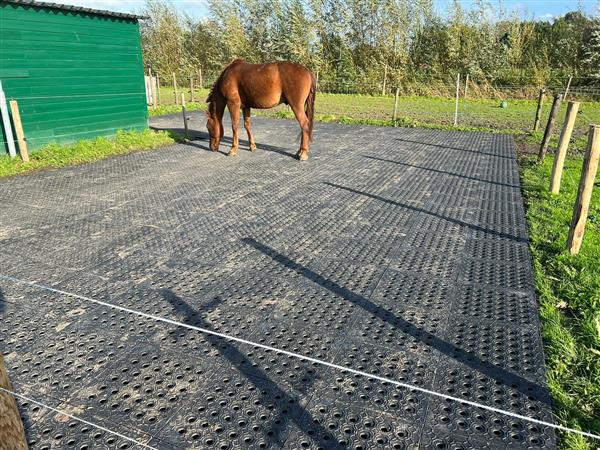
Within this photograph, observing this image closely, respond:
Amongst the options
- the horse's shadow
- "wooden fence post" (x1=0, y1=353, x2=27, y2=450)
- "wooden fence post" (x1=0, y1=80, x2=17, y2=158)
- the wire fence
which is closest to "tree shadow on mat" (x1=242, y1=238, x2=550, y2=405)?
"wooden fence post" (x1=0, y1=353, x2=27, y2=450)

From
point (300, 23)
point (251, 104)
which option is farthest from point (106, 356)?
point (300, 23)

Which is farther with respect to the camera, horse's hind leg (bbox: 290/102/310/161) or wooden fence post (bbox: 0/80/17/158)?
horse's hind leg (bbox: 290/102/310/161)

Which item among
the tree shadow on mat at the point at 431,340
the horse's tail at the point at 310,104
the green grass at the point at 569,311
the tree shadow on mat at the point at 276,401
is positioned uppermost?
the horse's tail at the point at 310,104

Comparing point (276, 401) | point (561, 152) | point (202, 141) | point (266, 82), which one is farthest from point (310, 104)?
point (276, 401)

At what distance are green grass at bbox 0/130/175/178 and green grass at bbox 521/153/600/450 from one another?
7.29m

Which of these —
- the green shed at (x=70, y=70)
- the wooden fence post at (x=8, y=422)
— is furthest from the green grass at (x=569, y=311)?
the green shed at (x=70, y=70)

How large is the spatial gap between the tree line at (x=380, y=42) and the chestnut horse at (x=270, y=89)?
1455 cm

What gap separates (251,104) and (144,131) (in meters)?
3.28

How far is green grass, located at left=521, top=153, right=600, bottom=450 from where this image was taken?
81.8 inches

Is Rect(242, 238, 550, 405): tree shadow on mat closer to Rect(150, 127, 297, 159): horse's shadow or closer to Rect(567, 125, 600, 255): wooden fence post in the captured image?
Rect(567, 125, 600, 255): wooden fence post

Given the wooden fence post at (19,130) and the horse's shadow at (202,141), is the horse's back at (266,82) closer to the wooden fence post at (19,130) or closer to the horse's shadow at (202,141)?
the horse's shadow at (202,141)

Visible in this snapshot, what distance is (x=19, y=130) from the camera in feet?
24.0

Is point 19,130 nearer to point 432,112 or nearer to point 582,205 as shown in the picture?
point 582,205

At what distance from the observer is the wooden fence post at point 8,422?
1.30 m
